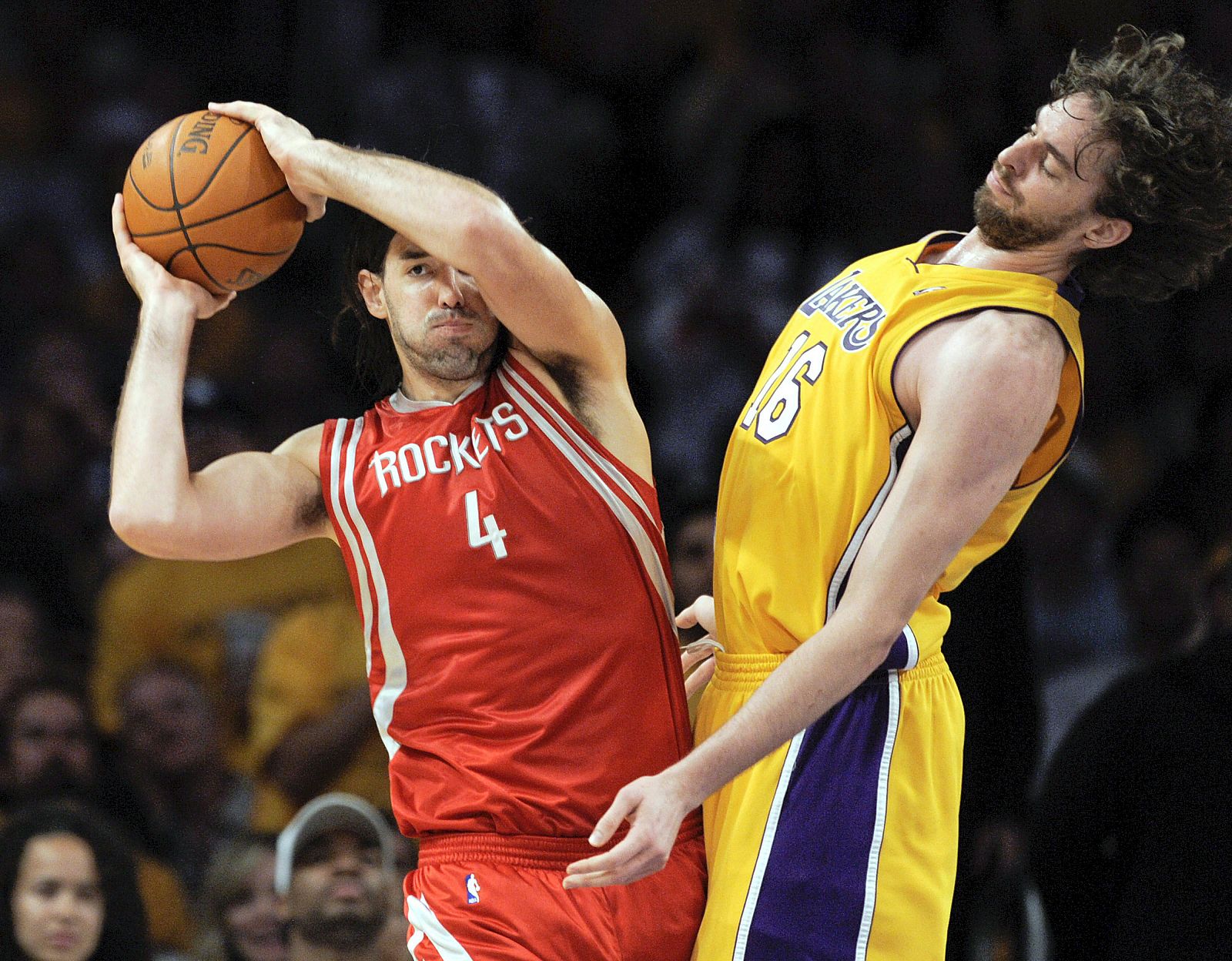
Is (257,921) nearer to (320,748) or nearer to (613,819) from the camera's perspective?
(320,748)

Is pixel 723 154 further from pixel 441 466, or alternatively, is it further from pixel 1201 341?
pixel 441 466

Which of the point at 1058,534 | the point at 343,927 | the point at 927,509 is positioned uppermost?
the point at 927,509

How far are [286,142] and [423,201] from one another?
0.39m

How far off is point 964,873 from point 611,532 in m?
2.62

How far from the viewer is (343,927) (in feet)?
14.7

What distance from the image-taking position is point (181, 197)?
3.16m

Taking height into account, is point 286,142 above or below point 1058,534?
above

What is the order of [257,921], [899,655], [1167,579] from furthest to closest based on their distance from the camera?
[1167,579], [257,921], [899,655]

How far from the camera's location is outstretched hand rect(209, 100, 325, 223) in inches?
119

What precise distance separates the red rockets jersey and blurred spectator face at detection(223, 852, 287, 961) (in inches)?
69.0

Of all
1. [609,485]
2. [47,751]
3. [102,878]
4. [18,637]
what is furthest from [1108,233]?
[18,637]

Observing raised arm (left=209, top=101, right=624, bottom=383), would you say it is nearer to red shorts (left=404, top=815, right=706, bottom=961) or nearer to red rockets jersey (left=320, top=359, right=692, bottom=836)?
red rockets jersey (left=320, top=359, right=692, bottom=836)

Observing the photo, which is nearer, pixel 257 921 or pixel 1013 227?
pixel 1013 227

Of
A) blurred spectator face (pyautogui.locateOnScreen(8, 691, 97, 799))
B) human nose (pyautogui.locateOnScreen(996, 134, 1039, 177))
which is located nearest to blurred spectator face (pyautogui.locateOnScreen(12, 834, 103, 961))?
blurred spectator face (pyautogui.locateOnScreen(8, 691, 97, 799))
